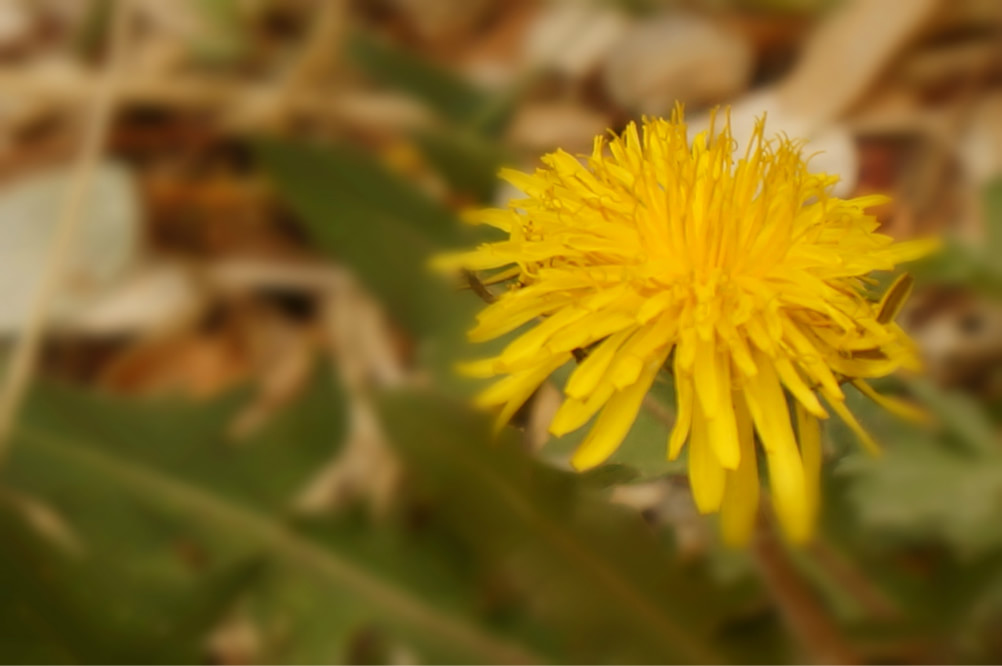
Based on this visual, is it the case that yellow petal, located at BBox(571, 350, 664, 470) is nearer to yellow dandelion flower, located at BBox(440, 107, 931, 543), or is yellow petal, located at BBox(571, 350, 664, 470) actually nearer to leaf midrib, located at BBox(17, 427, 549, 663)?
yellow dandelion flower, located at BBox(440, 107, 931, 543)

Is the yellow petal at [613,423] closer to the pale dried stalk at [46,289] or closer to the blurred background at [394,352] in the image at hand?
the blurred background at [394,352]

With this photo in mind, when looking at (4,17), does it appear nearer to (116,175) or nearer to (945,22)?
(116,175)

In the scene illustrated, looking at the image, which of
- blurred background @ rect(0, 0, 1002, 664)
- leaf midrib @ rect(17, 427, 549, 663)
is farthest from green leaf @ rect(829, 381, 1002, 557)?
leaf midrib @ rect(17, 427, 549, 663)

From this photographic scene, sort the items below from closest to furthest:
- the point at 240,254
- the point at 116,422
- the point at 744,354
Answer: the point at 744,354
the point at 116,422
the point at 240,254

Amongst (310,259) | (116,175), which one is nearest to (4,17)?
(116,175)

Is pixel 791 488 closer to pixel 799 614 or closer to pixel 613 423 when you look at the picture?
pixel 613 423

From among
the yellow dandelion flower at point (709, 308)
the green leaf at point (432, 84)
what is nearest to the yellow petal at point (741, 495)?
the yellow dandelion flower at point (709, 308)

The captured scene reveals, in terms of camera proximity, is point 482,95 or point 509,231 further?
point 482,95
